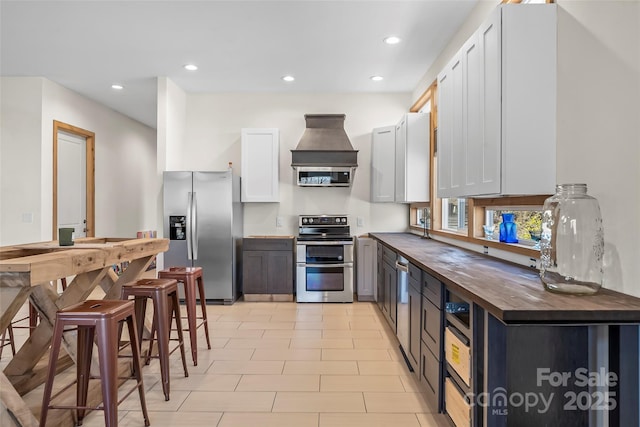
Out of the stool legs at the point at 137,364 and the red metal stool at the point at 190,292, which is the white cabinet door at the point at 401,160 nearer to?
the red metal stool at the point at 190,292

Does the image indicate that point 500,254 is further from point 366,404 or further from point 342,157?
point 342,157

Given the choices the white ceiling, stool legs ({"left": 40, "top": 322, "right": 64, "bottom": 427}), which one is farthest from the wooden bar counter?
the white ceiling

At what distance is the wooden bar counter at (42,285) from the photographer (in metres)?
1.93

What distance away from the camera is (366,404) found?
2.57m

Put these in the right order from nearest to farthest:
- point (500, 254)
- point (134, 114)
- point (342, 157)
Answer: point (500, 254) < point (342, 157) < point (134, 114)

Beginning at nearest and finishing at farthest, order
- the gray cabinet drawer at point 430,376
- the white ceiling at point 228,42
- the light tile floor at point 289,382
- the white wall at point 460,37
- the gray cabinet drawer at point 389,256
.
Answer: the gray cabinet drawer at point 430,376 < the light tile floor at point 289,382 < the white wall at point 460,37 < the white ceiling at point 228,42 < the gray cabinet drawer at point 389,256

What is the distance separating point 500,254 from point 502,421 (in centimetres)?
151

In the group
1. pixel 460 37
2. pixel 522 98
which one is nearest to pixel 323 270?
pixel 460 37

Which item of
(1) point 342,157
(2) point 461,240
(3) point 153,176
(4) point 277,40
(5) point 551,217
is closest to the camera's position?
(5) point 551,217

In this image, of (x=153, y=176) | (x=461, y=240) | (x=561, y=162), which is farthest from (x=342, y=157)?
(x=153, y=176)

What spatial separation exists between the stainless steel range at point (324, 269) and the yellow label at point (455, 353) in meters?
3.22

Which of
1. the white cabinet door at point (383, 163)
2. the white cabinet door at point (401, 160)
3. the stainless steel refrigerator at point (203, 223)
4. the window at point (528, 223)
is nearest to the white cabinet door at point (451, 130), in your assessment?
the window at point (528, 223)

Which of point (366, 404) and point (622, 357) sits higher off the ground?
point (622, 357)

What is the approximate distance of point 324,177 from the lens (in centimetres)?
548
